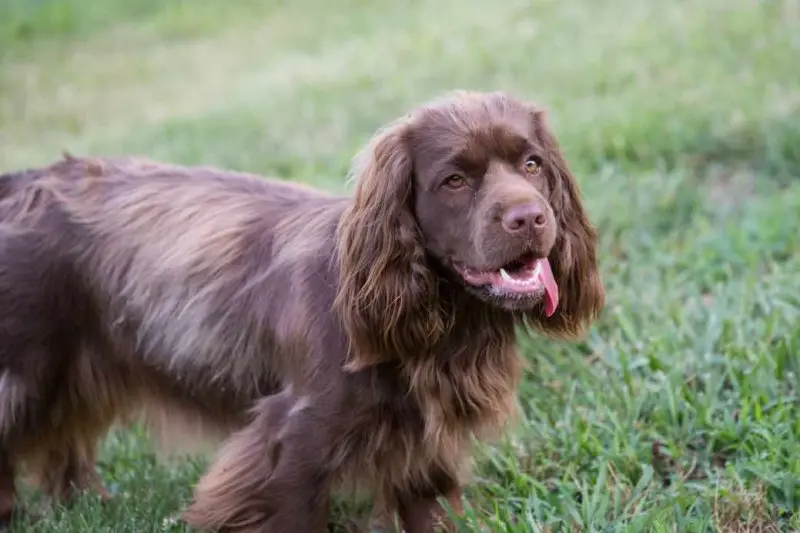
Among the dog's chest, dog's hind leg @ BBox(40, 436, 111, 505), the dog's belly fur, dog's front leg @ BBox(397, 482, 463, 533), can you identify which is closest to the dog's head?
the dog's chest

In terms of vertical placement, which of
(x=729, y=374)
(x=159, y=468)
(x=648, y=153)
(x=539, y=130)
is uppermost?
(x=539, y=130)

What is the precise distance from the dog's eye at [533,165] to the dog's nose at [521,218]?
0.29 m

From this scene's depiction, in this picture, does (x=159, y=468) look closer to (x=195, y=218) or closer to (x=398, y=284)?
(x=195, y=218)

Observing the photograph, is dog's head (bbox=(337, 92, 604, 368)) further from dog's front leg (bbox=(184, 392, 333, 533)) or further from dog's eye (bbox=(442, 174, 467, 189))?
dog's front leg (bbox=(184, 392, 333, 533))

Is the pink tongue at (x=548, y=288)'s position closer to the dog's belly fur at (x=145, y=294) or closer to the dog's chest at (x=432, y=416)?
the dog's chest at (x=432, y=416)

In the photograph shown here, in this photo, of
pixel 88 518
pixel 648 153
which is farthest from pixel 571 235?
pixel 648 153

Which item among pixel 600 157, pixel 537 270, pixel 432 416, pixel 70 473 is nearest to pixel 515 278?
pixel 537 270

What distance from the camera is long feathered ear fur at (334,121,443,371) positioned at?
3.12 m

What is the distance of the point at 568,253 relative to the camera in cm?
333

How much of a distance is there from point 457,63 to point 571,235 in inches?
268

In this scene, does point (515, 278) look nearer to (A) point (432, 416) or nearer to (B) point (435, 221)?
(B) point (435, 221)

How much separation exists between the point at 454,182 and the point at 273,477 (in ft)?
3.81

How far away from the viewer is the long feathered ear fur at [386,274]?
10.2ft

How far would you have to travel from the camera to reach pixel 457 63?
9891 mm
